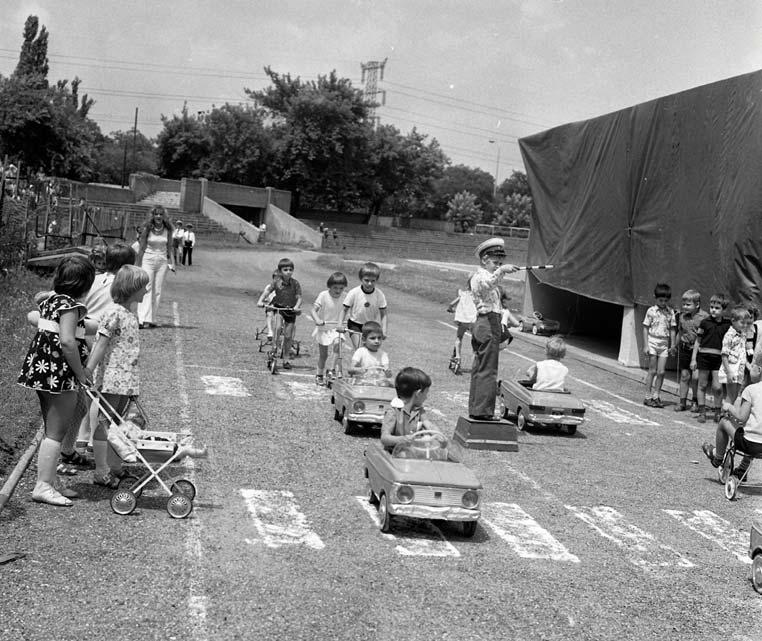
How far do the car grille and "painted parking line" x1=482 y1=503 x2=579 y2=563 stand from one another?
1.97 feet

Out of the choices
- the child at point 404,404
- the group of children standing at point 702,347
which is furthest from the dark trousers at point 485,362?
the group of children standing at point 702,347

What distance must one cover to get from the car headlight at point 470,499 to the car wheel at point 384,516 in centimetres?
62

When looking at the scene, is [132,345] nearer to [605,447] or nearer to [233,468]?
[233,468]

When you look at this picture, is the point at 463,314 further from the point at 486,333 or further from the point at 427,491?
the point at 427,491

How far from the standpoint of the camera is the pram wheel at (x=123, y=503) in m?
7.70

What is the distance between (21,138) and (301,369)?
47.7 m

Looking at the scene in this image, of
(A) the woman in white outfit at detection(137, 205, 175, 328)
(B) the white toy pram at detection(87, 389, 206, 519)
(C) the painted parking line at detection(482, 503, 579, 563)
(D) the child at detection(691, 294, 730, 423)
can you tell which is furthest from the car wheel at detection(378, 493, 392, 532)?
(A) the woman in white outfit at detection(137, 205, 175, 328)

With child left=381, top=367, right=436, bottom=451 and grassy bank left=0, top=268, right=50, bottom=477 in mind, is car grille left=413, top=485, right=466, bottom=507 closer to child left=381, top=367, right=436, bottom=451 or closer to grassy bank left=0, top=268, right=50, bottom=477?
child left=381, top=367, right=436, bottom=451

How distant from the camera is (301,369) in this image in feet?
53.2

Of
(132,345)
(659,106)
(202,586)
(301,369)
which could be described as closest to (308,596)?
(202,586)

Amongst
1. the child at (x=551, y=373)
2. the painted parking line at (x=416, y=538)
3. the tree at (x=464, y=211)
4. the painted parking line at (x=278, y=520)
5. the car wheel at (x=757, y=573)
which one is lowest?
the painted parking line at (x=416, y=538)

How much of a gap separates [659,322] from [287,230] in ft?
185

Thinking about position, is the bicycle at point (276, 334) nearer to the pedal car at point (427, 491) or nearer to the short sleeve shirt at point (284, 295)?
the short sleeve shirt at point (284, 295)

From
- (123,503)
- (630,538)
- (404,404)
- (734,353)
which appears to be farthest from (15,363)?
(734,353)
